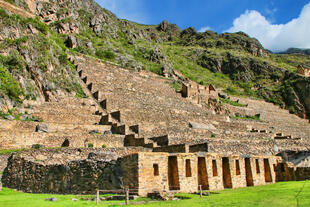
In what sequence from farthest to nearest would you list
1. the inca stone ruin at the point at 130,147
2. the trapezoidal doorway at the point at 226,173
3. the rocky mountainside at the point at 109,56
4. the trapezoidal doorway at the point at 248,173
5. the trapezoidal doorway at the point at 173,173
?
1. the rocky mountainside at the point at 109,56
2. the trapezoidal doorway at the point at 248,173
3. the trapezoidal doorway at the point at 226,173
4. the inca stone ruin at the point at 130,147
5. the trapezoidal doorway at the point at 173,173

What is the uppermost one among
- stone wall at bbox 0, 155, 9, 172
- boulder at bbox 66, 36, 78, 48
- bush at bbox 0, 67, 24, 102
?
boulder at bbox 66, 36, 78, 48

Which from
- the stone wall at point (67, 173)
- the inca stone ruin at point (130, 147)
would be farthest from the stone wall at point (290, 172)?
the stone wall at point (67, 173)

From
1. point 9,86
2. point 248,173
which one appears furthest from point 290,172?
point 9,86

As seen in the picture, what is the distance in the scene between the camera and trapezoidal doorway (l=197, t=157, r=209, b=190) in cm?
1227

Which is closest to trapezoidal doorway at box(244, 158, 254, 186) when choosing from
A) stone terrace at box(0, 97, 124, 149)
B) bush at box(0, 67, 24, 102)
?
stone terrace at box(0, 97, 124, 149)

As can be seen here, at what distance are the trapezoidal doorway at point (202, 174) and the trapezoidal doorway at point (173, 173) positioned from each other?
1.57m

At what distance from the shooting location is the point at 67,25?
2160 inches

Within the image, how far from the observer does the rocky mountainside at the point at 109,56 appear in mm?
25825

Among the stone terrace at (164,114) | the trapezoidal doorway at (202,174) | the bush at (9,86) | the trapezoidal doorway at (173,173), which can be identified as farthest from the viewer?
the bush at (9,86)

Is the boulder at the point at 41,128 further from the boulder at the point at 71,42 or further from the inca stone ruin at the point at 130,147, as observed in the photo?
the boulder at the point at 71,42

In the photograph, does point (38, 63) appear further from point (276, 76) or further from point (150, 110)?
point (276, 76)

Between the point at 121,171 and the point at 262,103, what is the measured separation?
1848 inches

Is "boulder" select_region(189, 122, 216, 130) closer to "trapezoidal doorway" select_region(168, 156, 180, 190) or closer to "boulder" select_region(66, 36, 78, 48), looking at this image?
"trapezoidal doorway" select_region(168, 156, 180, 190)

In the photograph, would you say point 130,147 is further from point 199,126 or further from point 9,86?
point 9,86
